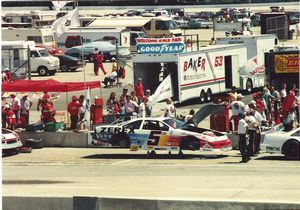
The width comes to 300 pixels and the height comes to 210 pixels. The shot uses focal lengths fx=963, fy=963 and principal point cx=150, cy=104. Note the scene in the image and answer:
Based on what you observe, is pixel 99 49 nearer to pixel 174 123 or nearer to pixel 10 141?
pixel 10 141

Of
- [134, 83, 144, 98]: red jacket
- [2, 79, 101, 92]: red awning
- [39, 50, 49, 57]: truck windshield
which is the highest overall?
[39, 50, 49, 57]: truck windshield

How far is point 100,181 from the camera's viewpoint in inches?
822

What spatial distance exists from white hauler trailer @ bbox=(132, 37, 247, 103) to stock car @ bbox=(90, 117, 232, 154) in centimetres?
881

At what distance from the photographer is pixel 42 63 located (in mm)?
49250

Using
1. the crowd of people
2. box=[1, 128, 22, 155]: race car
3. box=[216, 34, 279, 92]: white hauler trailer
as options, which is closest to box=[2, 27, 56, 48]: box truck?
box=[216, 34, 279, 92]: white hauler trailer

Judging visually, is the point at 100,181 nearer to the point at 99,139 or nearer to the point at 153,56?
the point at 99,139

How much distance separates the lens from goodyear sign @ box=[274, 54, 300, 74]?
32.7 metres

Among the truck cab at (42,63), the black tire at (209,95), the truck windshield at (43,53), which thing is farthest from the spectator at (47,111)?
the truck windshield at (43,53)

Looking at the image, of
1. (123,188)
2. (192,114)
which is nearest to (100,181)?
(123,188)

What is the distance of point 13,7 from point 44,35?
42599 mm

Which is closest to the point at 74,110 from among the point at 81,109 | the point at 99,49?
the point at 81,109

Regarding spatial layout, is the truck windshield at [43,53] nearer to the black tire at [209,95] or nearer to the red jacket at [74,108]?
the black tire at [209,95]

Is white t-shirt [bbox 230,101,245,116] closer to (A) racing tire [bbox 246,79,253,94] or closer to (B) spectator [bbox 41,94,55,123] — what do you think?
(B) spectator [bbox 41,94,55,123]

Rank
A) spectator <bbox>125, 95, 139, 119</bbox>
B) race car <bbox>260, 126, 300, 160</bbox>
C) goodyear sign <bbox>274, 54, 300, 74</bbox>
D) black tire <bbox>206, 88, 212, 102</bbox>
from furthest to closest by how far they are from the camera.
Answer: black tire <bbox>206, 88, 212, 102</bbox> → goodyear sign <bbox>274, 54, 300, 74</bbox> → spectator <bbox>125, 95, 139, 119</bbox> → race car <bbox>260, 126, 300, 160</bbox>
